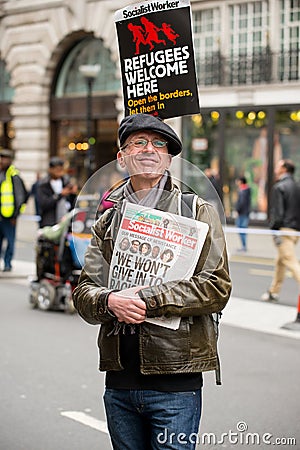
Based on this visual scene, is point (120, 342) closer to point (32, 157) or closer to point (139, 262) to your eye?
point (139, 262)

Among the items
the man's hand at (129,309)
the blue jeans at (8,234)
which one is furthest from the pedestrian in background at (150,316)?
the blue jeans at (8,234)

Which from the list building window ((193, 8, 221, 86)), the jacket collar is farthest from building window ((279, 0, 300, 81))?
the jacket collar

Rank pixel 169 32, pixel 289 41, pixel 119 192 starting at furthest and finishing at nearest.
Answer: pixel 289 41 < pixel 169 32 < pixel 119 192

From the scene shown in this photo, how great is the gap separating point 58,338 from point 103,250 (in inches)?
209

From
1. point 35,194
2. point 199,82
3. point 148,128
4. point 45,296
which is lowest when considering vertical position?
point 45,296

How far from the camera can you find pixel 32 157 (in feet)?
93.8

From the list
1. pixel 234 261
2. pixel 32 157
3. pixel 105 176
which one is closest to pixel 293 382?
pixel 105 176

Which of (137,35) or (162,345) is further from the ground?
(137,35)

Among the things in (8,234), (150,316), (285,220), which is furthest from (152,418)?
(8,234)

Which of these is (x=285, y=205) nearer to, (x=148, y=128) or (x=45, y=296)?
(x=45, y=296)

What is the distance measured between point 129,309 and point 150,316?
3.5 inches

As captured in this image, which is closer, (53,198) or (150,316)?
(150,316)

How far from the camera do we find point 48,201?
443 inches

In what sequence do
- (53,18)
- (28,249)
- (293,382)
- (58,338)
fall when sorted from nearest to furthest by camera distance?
1. (293,382)
2. (58,338)
3. (28,249)
4. (53,18)
